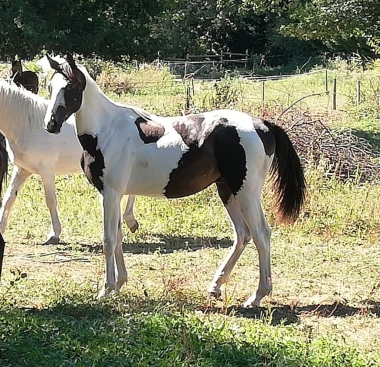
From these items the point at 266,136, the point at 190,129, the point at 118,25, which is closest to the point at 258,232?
the point at 266,136

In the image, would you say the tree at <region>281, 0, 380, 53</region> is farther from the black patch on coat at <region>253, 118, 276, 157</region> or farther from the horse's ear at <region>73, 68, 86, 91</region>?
the horse's ear at <region>73, 68, 86, 91</region>

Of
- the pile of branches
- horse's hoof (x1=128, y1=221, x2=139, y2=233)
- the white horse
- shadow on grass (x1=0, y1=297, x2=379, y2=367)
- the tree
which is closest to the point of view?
shadow on grass (x1=0, y1=297, x2=379, y2=367)

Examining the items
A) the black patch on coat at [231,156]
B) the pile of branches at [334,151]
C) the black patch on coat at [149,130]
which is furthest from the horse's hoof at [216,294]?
the pile of branches at [334,151]

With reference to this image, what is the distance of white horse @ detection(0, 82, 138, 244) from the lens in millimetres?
6953

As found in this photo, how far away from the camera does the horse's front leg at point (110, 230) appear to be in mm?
5098

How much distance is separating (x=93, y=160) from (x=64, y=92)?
565 mm

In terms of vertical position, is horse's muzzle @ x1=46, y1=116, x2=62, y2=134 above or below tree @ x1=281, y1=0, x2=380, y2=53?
below

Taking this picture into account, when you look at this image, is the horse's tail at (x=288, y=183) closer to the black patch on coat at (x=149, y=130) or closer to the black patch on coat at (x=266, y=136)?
the black patch on coat at (x=266, y=136)

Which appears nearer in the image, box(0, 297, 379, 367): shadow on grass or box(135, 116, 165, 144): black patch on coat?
box(0, 297, 379, 367): shadow on grass

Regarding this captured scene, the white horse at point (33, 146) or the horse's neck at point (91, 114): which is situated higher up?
the horse's neck at point (91, 114)

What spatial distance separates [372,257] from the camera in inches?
261

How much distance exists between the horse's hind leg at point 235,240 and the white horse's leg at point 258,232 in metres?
0.25

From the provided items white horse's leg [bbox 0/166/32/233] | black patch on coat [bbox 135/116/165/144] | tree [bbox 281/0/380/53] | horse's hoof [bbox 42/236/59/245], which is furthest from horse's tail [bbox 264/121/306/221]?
tree [bbox 281/0/380/53]

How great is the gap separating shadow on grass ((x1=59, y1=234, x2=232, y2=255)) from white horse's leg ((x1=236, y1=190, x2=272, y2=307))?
1827 mm
